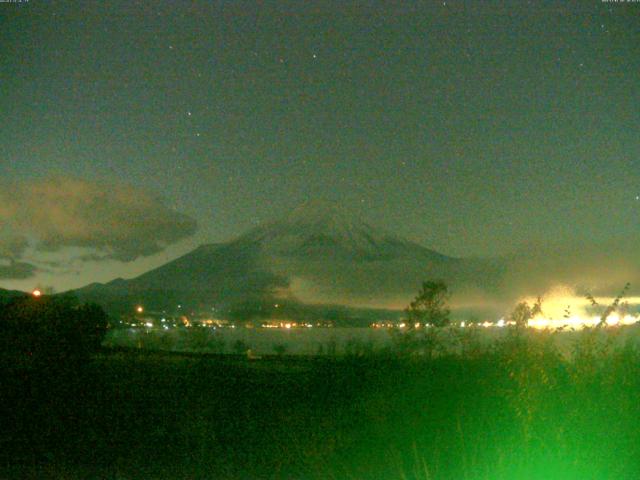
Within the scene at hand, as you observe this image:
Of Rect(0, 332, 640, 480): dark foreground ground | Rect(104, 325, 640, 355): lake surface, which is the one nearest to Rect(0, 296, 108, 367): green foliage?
Rect(0, 332, 640, 480): dark foreground ground

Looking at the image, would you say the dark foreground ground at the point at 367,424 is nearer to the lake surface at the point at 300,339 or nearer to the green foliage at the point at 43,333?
the green foliage at the point at 43,333

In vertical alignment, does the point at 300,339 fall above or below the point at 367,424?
above

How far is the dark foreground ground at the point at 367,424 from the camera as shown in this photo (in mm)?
8758

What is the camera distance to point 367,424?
37.1 feet

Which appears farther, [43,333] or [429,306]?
[429,306]

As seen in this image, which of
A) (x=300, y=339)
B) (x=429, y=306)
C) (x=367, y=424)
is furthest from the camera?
(x=300, y=339)

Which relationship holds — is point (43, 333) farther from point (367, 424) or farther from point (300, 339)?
point (300, 339)

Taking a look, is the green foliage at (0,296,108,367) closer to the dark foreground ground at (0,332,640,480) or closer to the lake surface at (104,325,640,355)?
the dark foreground ground at (0,332,640,480)

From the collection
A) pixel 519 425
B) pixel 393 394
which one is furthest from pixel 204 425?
pixel 519 425

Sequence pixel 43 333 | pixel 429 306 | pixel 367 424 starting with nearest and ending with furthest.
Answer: pixel 367 424
pixel 43 333
pixel 429 306

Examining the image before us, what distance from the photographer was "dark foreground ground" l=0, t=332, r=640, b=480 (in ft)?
28.7

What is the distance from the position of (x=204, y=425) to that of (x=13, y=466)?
10.7ft

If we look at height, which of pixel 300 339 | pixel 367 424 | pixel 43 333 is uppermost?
pixel 300 339

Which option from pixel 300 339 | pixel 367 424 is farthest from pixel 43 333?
pixel 300 339
